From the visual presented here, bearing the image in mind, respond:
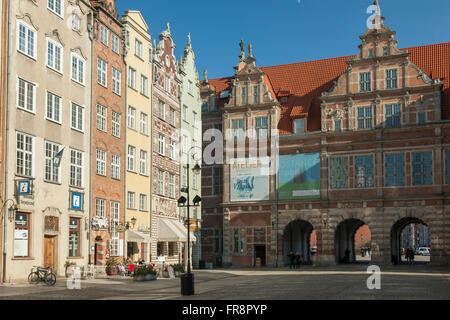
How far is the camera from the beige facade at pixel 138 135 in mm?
43344

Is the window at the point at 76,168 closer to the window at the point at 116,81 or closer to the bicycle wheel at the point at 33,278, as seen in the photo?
the window at the point at 116,81

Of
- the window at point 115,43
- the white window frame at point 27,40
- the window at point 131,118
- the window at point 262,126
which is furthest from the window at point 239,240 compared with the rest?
the white window frame at point 27,40

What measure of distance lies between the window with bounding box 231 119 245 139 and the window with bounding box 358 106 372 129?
10.6 metres

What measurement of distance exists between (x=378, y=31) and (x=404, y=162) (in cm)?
1139

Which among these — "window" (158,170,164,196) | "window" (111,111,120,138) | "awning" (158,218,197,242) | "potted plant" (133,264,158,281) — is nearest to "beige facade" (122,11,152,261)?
"window" (111,111,120,138)

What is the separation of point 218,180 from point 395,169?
54.5ft

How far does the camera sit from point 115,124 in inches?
1639

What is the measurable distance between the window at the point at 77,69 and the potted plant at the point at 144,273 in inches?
441

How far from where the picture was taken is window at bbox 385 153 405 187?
5381 cm

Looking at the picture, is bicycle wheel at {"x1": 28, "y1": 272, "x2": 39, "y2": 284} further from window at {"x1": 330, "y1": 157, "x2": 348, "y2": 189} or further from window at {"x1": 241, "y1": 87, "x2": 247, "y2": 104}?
window at {"x1": 241, "y1": 87, "x2": 247, "y2": 104}

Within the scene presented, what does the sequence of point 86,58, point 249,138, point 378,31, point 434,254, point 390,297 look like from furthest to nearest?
point 249,138, point 378,31, point 434,254, point 86,58, point 390,297

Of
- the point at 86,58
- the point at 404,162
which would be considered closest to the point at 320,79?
the point at 404,162

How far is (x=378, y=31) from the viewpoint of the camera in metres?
55.7
